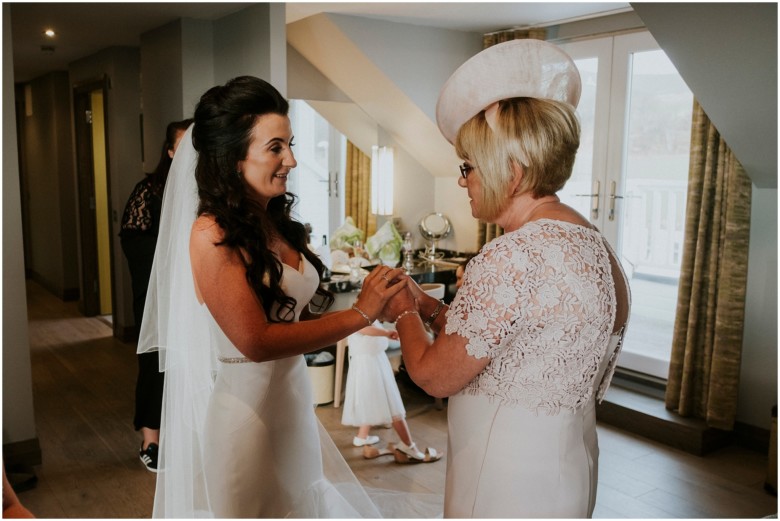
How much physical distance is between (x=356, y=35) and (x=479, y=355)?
3583 millimetres

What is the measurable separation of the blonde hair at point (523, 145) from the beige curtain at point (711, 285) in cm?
273

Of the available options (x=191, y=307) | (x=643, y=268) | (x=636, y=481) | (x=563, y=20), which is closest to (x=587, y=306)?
(x=191, y=307)

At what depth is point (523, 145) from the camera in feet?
4.74

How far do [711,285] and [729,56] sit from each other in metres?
1.57

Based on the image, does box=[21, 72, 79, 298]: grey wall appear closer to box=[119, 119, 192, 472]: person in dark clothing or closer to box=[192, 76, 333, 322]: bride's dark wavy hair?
box=[119, 119, 192, 472]: person in dark clothing

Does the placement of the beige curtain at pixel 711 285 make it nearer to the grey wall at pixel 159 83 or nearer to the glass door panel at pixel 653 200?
the glass door panel at pixel 653 200

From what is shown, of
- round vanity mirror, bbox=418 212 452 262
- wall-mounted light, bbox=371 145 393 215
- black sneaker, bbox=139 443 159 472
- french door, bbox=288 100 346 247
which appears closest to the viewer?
Answer: black sneaker, bbox=139 443 159 472

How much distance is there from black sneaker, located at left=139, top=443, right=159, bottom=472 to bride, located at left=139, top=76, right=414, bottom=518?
147 centimetres

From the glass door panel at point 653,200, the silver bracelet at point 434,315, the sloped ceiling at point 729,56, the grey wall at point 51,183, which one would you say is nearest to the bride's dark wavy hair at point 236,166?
the silver bracelet at point 434,315

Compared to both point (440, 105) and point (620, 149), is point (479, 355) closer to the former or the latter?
point (440, 105)

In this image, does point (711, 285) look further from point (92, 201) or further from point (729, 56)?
point (92, 201)

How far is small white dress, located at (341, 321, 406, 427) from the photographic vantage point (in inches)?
150
